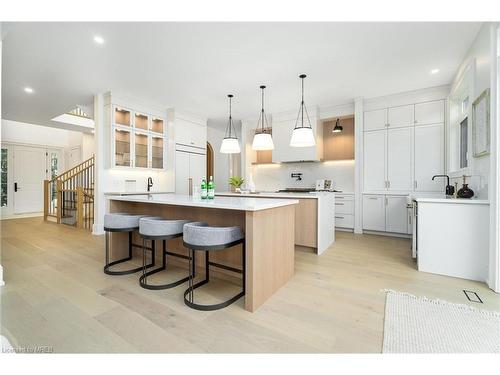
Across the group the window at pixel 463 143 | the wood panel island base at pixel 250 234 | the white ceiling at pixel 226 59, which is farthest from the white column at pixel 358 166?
the wood panel island base at pixel 250 234

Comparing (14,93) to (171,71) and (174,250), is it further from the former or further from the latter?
(174,250)

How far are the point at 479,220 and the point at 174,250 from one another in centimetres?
333

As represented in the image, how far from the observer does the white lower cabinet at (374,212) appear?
462 centimetres

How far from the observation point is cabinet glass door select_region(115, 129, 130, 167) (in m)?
4.65

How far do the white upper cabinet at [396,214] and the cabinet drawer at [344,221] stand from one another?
0.63m

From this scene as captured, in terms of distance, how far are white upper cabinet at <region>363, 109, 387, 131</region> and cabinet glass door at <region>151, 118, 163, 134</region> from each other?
4.41m

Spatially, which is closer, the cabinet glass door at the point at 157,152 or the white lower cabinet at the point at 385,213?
the white lower cabinet at the point at 385,213

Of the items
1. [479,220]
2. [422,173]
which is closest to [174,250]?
[479,220]

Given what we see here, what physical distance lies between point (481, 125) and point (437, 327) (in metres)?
2.21

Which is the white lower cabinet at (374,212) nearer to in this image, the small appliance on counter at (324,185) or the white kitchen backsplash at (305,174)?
the white kitchen backsplash at (305,174)

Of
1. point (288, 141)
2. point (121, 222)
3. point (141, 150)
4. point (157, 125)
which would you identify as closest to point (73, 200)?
point (141, 150)

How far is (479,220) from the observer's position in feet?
8.01

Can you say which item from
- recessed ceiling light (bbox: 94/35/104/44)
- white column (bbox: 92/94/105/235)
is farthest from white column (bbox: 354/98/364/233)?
white column (bbox: 92/94/105/235)

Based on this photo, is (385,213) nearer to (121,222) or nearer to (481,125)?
(481,125)
